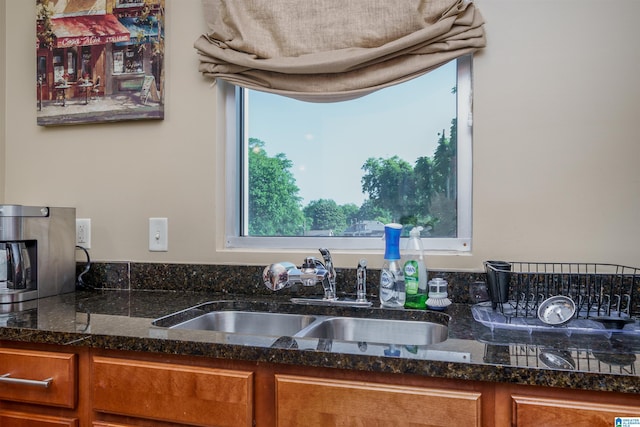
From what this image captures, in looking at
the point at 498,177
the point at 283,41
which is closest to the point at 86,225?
the point at 283,41

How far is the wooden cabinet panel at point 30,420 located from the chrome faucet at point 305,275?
0.56m

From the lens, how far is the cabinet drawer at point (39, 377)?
3.26ft

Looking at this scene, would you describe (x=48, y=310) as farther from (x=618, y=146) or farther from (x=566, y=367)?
(x=618, y=146)

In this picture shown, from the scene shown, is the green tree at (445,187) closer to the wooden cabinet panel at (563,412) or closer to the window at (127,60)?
the wooden cabinet panel at (563,412)

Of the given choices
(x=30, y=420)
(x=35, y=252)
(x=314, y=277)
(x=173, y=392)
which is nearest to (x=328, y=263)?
(x=314, y=277)

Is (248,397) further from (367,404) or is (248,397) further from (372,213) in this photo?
(372,213)

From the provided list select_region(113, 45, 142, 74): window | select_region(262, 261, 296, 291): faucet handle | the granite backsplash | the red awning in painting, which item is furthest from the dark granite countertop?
the red awning in painting

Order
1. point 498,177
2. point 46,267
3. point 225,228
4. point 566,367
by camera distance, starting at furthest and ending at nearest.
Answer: point 225,228 < point 46,267 < point 498,177 < point 566,367

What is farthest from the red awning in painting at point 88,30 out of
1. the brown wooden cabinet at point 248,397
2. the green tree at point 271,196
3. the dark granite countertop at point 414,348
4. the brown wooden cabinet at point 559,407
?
the brown wooden cabinet at point 559,407

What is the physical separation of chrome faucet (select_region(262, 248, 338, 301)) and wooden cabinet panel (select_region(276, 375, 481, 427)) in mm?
333

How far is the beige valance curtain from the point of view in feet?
4.42

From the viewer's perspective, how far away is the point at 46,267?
4.76 ft

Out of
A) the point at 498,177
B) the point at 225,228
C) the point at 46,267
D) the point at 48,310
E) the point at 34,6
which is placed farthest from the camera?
the point at 34,6

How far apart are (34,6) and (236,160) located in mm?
1069
